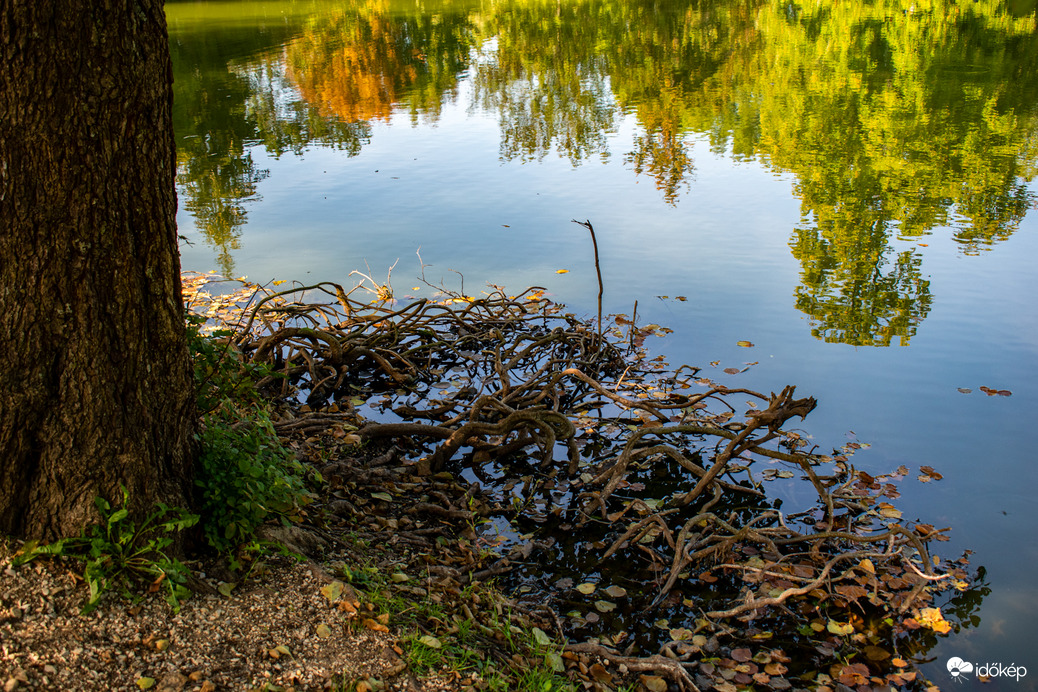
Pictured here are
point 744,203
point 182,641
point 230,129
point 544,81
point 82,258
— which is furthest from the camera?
point 544,81

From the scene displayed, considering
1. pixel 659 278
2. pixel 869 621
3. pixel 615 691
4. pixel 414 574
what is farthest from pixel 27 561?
pixel 659 278

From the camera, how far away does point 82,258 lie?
9.12 ft

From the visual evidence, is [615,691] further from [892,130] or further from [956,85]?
[956,85]

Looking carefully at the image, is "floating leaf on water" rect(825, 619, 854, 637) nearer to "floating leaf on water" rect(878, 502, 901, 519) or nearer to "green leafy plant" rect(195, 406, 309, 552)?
"floating leaf on water" rect(878, 502, 901, 519)

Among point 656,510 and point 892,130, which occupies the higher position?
point 892,130

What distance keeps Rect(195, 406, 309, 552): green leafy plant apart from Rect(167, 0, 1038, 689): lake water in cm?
367

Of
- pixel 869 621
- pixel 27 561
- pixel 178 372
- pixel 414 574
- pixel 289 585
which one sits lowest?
pixel 869 621

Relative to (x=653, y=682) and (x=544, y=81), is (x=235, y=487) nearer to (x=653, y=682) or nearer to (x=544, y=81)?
(x=653, y=682)

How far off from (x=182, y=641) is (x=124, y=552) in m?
0.41

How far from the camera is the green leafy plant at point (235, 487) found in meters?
3.33

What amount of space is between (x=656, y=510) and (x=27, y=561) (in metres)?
3.63

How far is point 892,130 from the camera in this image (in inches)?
619

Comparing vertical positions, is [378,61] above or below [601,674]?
above

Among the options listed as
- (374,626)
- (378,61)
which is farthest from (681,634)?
(378,61)
